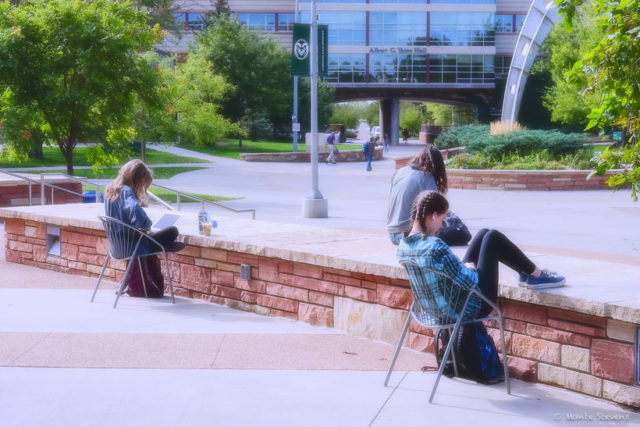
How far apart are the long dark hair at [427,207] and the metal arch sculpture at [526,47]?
27695 millimetres

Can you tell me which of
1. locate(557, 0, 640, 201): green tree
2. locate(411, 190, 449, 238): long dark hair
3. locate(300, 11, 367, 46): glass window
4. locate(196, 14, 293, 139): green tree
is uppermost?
locate(300, 11, 367, 46): glass window

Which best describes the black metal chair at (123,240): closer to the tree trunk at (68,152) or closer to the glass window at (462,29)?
the tree trunk at (68,152)

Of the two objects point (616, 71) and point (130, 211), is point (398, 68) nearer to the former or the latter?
point (130, 211)

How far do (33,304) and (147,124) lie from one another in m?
26.3

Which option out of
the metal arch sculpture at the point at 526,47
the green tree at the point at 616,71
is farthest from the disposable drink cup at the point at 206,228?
the metal arch sculpture at the point at 526,47

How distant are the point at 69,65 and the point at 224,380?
16755 millimetres

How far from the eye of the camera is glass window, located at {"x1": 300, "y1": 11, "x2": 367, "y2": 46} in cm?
7181

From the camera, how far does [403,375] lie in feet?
19.1

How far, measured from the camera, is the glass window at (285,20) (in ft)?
249

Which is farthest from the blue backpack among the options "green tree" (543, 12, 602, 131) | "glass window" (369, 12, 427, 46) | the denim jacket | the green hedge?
"glass window" (369, 12, 427, 46)

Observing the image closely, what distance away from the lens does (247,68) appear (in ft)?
193

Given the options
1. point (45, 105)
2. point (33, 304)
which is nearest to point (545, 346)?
point (33, 304)

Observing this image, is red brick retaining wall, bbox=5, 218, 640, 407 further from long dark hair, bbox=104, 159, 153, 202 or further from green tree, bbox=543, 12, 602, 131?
green tree, bbox=543, 12, 602, 131

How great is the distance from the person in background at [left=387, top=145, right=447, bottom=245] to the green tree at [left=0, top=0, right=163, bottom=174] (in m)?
14.6
